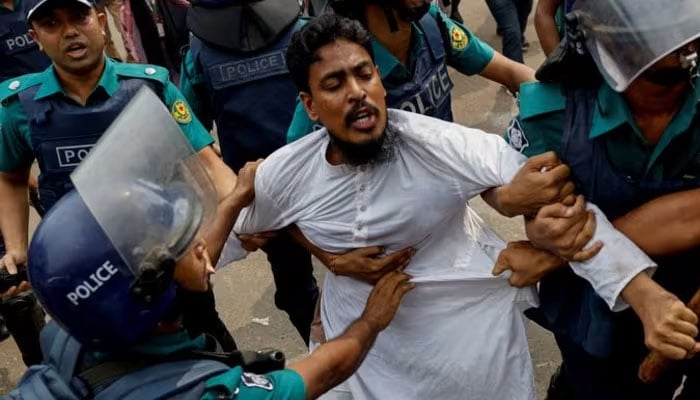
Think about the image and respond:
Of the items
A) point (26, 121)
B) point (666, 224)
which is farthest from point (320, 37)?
point (26, 121)

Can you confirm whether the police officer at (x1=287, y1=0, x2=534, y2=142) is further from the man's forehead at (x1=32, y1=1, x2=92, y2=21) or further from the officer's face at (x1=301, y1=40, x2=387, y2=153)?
the man's forehead at (x1=32, y1=1, x2=92, y2=21)

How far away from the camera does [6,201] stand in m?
3.31

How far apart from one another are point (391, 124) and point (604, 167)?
1.94 ft

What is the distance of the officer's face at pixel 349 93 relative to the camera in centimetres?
246

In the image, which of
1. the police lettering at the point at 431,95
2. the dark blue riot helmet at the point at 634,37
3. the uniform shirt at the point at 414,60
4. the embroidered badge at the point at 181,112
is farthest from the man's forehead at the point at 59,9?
the dark blue riot helmet at the point at 634,37

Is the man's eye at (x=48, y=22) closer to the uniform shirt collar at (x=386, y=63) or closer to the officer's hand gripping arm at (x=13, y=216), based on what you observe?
the officer's hand gripping arm at (x=13, y=216)

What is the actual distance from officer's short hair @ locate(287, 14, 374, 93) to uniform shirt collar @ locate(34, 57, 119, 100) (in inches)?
35.3

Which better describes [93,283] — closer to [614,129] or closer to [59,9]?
[614,129]

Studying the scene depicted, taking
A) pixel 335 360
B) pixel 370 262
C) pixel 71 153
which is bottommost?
pixel 335 360

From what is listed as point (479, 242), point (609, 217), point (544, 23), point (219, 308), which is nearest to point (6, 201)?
point (219, 308)

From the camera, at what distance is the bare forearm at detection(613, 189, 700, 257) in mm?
2188

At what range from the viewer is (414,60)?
9.75 ft

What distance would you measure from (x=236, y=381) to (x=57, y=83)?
168 centimetres

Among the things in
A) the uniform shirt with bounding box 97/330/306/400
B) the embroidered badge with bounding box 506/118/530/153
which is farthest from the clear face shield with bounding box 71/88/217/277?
the embroidered badge with bounding box 506/118/530/153
